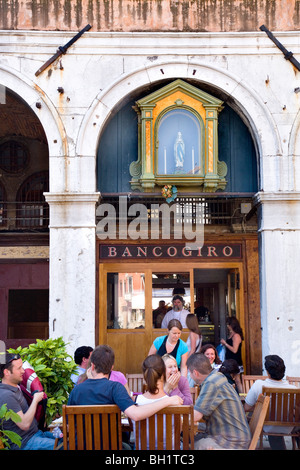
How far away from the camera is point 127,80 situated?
31.4ft

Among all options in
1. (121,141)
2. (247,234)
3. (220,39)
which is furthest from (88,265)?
(220,39)

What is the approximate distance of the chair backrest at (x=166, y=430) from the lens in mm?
4352

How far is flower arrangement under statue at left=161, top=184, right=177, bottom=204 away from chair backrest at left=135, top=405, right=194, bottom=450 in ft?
18.4

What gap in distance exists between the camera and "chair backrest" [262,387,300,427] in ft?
19.1

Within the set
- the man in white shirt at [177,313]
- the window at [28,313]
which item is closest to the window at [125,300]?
the man in white shirt at [177,313]

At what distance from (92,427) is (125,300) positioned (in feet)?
22.7

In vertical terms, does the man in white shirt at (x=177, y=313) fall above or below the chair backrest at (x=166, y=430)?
above

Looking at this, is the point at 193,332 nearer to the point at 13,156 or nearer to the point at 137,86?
the point at 137,86

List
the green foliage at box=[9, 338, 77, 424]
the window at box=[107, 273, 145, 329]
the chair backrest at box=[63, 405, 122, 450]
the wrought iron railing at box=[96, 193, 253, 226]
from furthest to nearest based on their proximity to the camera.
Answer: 1. the window at box=[107, 273, 145, 329]
2. the wrought iron railing at box=[96, 193, 253, 226]
3. the green foliage at box=[9, 338, 77, 424]
4. the chair backrest at box=[63, 405, 122, 450]

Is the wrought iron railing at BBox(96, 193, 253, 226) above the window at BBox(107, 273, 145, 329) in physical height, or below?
above

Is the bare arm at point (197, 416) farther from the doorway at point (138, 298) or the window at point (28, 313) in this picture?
the window at point (28, 313)

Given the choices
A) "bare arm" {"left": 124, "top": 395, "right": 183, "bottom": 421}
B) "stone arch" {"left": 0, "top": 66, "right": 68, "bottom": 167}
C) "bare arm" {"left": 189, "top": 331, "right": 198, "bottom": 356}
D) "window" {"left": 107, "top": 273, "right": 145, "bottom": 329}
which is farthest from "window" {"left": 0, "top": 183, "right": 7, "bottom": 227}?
"bare arm" {"left": 124, "top": 395, "right": 183, "bottom": 421}

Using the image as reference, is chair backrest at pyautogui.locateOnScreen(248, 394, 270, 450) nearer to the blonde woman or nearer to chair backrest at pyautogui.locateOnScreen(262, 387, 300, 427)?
chair backrest at pyautogui.locateOnScreen(262, 387, 300, 427)

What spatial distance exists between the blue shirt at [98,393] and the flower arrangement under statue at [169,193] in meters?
5.24
